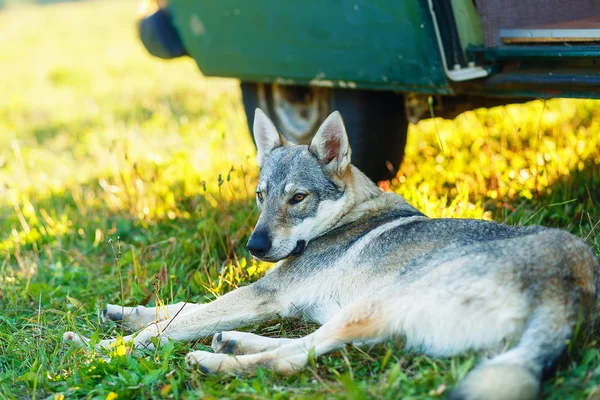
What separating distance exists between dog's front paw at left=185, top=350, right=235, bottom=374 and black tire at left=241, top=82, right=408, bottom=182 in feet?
7.86

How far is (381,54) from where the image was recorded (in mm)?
4410

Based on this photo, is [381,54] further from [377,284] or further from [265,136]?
[377,284]

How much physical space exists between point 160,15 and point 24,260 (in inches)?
96.3

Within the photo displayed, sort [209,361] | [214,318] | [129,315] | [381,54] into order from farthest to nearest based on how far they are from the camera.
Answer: [381,54] < [129,315] < [214,318] < [209,361]

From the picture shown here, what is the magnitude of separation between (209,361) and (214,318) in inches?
17.9

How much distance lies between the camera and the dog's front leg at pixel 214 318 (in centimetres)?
340

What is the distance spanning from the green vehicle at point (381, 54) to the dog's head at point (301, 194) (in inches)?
32.8

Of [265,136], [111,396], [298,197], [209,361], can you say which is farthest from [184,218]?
[111,396]

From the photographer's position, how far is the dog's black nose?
3.53 meters

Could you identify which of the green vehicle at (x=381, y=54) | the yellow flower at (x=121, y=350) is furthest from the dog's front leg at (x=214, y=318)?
the green vehicle at (x=381, y=54)

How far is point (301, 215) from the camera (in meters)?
3.68

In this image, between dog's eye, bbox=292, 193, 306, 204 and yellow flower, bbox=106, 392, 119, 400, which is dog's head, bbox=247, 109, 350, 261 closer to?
dog's eye, bbox=292, 193, 306, 204

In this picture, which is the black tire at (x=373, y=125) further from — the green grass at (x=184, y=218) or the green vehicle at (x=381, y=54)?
the green grass at (x=184, y=218)

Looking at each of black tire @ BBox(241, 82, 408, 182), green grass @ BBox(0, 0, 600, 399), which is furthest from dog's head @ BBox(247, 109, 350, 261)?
black tire @ BBox(241, 82, 408, 182)
